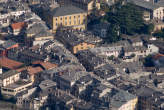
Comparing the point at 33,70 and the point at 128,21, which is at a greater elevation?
the point at 128,21

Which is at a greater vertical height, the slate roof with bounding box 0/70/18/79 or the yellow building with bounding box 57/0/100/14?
the yellow building with bounding box 57/0/100/14

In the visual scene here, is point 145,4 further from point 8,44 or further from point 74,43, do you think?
point 8,44

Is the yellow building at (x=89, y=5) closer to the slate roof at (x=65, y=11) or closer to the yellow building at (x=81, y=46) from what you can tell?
A: the slate roof at (x=65, y=11)

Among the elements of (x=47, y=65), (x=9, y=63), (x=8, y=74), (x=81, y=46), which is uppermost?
(x=81, y=46)

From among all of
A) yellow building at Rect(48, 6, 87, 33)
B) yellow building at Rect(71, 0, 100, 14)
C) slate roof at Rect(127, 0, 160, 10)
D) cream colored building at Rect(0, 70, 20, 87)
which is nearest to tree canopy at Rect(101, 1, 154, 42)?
yellow building at Rect(48, 6, 87, 33)

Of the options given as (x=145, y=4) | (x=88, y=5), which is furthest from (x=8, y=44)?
(x=145, y=4)

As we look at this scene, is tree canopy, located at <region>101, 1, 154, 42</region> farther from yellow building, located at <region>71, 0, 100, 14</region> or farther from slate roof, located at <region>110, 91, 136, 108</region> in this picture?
slate roof, located at <region>110, 91, 136, 108</region>

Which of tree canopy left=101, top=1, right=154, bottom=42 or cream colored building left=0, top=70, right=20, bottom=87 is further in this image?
tree canopy left=101, top=1, right=154, bottom=42

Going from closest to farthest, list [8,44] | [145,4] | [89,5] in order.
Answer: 1. [8,44]
2. [89,5]
3. [145,4]

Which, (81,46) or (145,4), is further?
(145,4)

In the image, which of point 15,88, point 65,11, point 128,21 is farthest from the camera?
point 65,11
